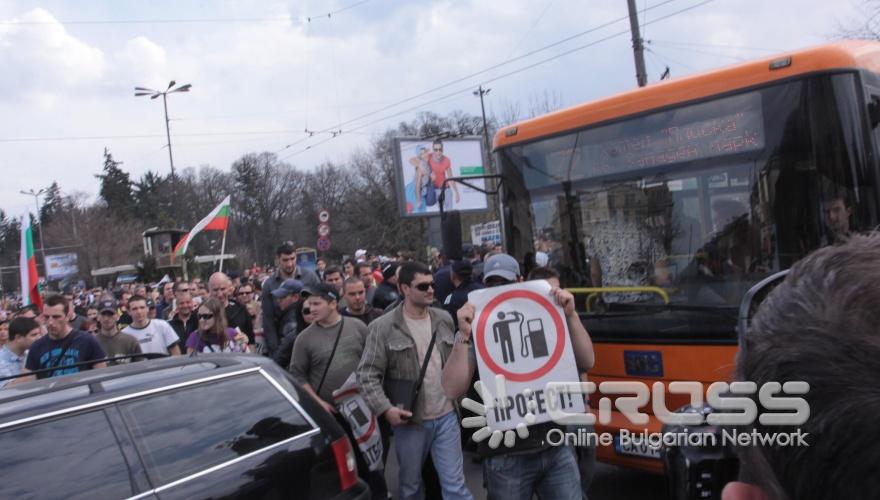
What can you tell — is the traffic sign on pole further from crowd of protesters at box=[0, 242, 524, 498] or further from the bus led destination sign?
the bus led destination sign

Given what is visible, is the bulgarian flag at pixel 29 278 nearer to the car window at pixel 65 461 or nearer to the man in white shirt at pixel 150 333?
the man in white shirt at pixel 150 333

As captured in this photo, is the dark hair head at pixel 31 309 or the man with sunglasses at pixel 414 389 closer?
the man with sunglasses at pixel 414 389

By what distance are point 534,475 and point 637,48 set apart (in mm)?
12353

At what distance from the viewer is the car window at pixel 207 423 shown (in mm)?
3111

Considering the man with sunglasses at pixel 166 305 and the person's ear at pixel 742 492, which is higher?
the person's ear at pixel 742 492

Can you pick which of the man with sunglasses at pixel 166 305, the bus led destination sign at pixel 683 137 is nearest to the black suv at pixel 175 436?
the bus led destination sign at pixel 683 137

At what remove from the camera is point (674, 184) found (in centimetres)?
496

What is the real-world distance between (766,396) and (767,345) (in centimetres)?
6

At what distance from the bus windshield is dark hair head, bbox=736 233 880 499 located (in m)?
3.50

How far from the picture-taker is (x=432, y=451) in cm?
457

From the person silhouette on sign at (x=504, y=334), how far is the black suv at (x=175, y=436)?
3.49 ft

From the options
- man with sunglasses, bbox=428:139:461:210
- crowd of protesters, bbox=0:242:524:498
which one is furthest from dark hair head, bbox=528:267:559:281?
man with sunglasses, bbox=428:139:461:210

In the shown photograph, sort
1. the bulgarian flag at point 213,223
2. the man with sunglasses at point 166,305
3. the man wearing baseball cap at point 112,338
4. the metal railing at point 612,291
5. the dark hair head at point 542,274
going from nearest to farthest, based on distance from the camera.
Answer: the metal railing at point 612,291
the dark hair head at point 542,274
the man wearing baseball cap at point 112,338
the man with sunglasses at point 166,305
the bulgarian flag at point 213,223

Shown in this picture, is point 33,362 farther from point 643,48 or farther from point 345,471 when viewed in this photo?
point 643,48
